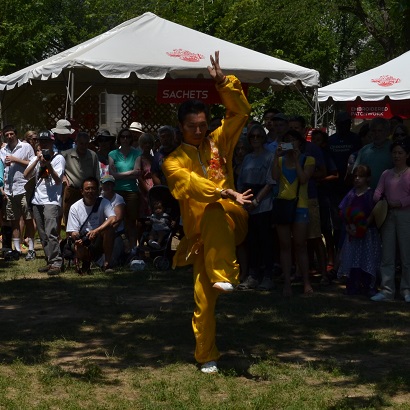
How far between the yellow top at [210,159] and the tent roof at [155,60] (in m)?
7.16

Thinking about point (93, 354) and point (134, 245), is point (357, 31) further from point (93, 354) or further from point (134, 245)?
point (93, 354)

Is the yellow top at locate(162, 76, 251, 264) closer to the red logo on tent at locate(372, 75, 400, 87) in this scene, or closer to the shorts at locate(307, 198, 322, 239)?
the shorts at locate(307, 198, 322, 239)

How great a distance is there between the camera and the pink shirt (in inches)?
398

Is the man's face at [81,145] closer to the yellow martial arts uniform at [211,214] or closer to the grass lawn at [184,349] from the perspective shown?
the grass lawn at [184,349]

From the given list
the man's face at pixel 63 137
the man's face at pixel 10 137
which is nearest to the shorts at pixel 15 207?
the man's face at pixel 10 137

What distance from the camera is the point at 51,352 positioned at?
7.80m

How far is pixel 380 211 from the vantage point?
10289 millimetres

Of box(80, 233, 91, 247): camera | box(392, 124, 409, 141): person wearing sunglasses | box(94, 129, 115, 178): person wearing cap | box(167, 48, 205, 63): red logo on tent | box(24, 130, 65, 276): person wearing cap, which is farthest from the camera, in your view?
box(167, 48, 205, 63): red logo on tent

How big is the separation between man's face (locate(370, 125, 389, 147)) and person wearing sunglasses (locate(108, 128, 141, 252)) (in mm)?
3710

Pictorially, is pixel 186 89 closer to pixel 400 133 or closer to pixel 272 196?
pixel 400 133

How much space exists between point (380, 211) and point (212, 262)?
3.79m

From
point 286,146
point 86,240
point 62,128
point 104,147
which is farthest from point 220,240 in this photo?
point 62,128

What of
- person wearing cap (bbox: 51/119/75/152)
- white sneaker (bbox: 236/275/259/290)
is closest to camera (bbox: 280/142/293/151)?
white sneaker (bbox: 236/275/259/290)

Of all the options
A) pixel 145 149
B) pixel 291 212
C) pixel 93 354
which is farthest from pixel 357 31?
pixel 93 354
